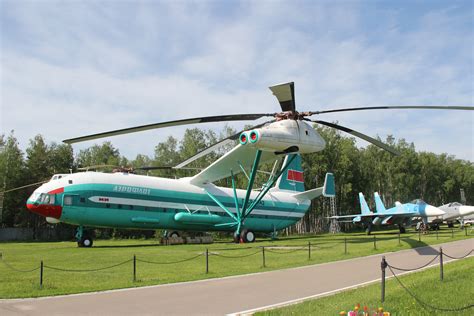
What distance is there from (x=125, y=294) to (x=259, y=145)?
30.6 ft

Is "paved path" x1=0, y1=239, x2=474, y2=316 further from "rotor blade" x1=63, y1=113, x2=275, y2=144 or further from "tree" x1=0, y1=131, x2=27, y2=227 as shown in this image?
"tree" x1=0, y1=131, x2=27, y2=227

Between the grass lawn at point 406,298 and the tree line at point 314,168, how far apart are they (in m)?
39.8

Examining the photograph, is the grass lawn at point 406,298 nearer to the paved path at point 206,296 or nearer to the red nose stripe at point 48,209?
the paved path at point 206,296

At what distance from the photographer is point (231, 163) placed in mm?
29656

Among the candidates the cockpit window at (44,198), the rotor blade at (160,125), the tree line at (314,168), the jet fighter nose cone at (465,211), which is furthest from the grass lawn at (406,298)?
the tree line at (314,168)

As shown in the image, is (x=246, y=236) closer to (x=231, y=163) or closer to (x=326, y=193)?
(x=231, y=163)

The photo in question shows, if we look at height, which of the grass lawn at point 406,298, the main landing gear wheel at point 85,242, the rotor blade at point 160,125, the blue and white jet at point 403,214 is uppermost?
the rotor blade at point 160,125

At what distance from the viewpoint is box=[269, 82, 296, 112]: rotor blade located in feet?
49.9

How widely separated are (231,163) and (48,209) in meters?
12.4

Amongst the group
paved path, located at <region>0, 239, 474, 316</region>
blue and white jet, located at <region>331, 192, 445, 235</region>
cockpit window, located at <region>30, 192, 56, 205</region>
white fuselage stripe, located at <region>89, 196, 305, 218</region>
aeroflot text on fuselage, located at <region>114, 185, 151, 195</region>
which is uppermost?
aeroflot text on fuselage, located at <region>114, 185, 151, 195</region>

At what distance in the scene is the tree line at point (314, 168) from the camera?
163 feet

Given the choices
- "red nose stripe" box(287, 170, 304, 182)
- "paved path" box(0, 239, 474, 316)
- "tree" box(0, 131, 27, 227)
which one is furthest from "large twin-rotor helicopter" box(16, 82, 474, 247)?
"tree" box(0, 131, 27, 227)

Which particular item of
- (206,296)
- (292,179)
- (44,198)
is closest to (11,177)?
(44,198)

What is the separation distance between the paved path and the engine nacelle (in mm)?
5861
